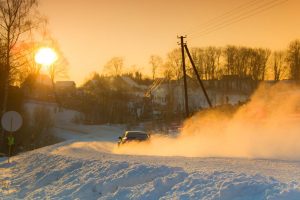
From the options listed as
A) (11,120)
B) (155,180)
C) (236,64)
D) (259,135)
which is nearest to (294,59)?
(236,64)

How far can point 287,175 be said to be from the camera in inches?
422

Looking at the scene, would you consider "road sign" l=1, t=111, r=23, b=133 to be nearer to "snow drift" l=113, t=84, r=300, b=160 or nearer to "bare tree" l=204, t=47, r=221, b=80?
"snow drift" l=113, t=84, r=300, b=160

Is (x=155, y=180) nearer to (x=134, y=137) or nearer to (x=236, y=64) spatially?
(x=134, y=137)

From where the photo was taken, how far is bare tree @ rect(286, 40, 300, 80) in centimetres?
9681

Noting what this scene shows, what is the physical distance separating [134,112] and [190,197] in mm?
Answer: 83028

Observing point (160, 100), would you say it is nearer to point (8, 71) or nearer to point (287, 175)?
point (8, 71)

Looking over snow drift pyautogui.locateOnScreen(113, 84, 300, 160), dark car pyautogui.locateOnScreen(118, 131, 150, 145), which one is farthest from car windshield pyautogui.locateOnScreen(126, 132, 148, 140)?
snow drift pyautogui.locateOnScreen(113, 84, 300, 160)

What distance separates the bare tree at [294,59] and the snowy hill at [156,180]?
279 ft

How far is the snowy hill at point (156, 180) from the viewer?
31.1ft

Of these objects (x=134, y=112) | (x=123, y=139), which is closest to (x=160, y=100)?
(x=134, y=112)

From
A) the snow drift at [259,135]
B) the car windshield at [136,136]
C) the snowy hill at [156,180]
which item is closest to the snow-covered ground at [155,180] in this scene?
the snowy hill at [156,180]

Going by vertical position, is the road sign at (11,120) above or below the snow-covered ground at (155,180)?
above

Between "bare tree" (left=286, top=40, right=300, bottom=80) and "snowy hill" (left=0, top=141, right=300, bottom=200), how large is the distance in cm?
8505

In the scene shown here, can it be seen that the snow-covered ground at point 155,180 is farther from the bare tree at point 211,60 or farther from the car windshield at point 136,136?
the bare tree at point 211,60
